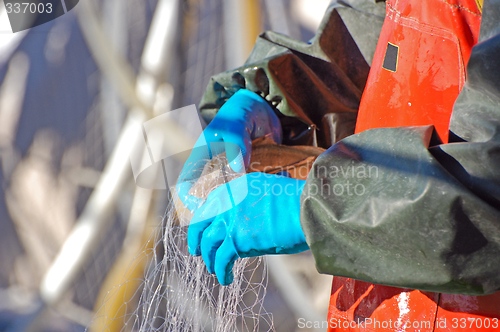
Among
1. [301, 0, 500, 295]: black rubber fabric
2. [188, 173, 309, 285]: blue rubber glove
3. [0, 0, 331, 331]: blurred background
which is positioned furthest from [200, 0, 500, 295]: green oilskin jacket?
[0, 0, 331, 331]: blurred background

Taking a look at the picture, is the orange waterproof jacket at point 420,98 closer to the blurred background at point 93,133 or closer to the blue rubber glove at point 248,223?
the blue rubber glove at point 248,223

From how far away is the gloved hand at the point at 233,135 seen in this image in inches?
37.2

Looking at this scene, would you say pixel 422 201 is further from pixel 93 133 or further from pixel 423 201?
pixel 93 133

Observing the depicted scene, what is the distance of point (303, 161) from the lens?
3.71 ft

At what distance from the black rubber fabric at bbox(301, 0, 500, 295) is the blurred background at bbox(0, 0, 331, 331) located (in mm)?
1353

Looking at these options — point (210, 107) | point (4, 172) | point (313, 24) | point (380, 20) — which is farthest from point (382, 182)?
point (4, 172)

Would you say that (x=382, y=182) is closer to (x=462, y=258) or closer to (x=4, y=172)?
(x=462, y=258)

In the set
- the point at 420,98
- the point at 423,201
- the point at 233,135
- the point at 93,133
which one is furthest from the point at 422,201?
the point at 93,133

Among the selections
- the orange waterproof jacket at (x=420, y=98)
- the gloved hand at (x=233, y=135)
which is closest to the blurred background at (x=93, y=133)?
the gloved hand at (x=233, y=135)

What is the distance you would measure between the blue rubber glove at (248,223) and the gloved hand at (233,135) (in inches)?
5.9

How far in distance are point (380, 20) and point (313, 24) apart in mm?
884

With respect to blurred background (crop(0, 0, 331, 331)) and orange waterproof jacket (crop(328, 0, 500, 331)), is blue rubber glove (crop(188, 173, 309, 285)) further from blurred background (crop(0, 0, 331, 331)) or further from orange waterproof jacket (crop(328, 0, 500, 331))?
blurred background (crop(0, 0, 331, 331))

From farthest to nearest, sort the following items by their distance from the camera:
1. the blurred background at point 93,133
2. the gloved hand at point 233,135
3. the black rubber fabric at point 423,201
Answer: the blurred background at point 93,133
the gloved hand at point 233,135
the black rubber fabric at point 423,201

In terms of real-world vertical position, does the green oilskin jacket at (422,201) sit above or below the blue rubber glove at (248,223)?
above
